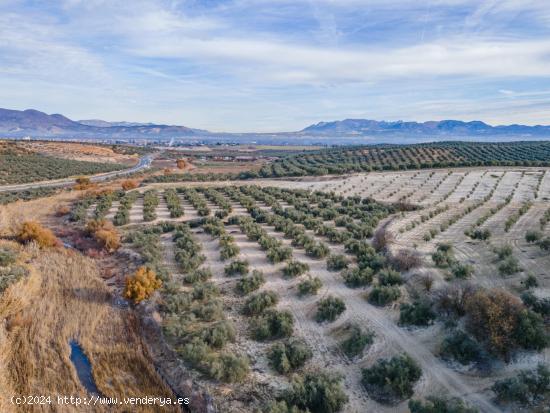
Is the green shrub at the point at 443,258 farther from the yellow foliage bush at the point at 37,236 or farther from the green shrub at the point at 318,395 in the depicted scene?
the yellow foliage bush at the point at 37,236

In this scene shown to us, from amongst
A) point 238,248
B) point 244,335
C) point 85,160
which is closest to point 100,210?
point 238,248

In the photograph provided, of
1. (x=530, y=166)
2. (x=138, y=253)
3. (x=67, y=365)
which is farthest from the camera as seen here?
(x=530, y=166)

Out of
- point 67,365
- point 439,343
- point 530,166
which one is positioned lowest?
point 67,365

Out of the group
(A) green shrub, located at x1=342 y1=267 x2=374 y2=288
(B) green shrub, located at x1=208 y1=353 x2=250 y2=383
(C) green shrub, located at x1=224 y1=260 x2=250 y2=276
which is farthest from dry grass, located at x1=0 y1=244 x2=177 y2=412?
(A) green shrub, located at x1=342 y1=267 x2=374 y2=288

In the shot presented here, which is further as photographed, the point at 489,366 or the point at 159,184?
the point at 159,184

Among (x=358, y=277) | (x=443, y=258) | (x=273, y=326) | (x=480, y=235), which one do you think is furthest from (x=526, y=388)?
(x=480, y=235)

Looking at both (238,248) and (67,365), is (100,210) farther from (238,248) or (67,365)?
(67,365)

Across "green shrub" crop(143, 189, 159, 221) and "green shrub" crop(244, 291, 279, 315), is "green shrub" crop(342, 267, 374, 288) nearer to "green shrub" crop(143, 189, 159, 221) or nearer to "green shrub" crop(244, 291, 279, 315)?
"green shrub" crop(244, 291, 279, 315)
